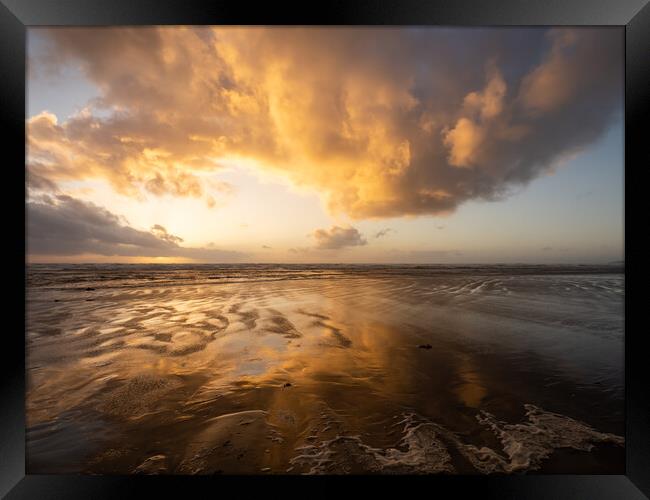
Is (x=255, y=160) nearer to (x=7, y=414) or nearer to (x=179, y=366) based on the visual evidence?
(x=179, y=366)

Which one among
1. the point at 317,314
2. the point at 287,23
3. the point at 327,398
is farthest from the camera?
the point at 317,314

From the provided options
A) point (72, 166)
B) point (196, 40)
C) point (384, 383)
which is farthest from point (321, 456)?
point (72, 166)

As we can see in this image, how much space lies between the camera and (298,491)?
1686 mm

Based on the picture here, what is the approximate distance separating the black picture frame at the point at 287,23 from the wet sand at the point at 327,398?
0.60 feet

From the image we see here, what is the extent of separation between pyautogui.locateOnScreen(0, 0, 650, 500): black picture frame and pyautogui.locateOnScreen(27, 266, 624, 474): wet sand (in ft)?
0.60

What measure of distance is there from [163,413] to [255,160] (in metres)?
5.08

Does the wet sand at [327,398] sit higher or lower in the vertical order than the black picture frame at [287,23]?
lower

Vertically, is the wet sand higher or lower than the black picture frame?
lower

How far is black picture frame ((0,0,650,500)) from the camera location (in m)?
1.84

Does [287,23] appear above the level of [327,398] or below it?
above

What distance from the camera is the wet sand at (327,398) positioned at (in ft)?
5.91

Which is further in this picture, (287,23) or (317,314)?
(317,314)

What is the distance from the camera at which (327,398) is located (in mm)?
2379

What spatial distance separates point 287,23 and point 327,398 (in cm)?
332
